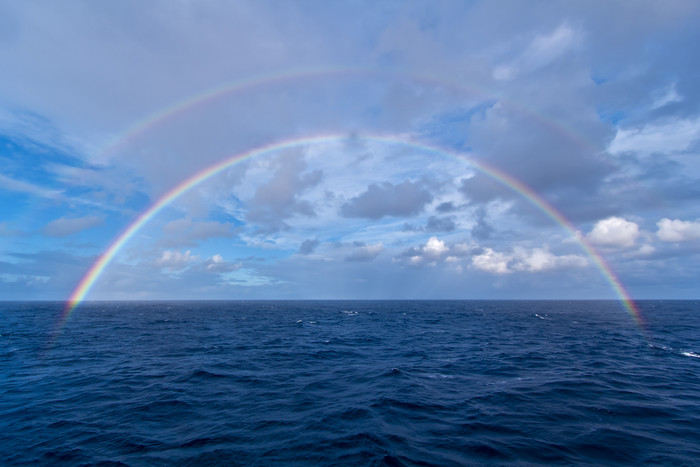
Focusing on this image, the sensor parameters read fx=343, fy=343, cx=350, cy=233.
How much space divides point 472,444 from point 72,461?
730 inches

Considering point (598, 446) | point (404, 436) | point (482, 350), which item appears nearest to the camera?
point (598, 446)

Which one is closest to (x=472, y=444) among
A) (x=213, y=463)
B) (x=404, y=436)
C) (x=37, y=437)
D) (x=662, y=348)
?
(x=404, y=436)

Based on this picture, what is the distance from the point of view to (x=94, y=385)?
27938mm

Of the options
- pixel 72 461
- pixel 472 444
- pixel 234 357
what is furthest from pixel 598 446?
pixel 234 357

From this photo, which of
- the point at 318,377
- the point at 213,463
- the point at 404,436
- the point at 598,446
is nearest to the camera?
the point at 213,463

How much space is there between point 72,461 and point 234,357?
78.3ft

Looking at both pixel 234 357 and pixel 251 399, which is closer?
pixel 251 399

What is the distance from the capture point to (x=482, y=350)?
141 ft

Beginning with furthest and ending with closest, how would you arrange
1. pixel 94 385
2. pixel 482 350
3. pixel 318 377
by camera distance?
pixel 482 350 < pixel 318 377 < pixel 94 385

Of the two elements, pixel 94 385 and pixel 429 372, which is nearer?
pixel 94 385

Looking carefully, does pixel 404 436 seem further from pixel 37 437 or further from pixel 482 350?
pixel 482 350

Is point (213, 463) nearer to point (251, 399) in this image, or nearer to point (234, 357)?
point (251, 399)

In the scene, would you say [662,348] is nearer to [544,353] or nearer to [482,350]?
[544,353]

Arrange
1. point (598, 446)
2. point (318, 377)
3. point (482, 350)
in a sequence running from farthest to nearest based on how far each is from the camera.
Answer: point (482, 350)
point (318, 377)
point (598, 446)
